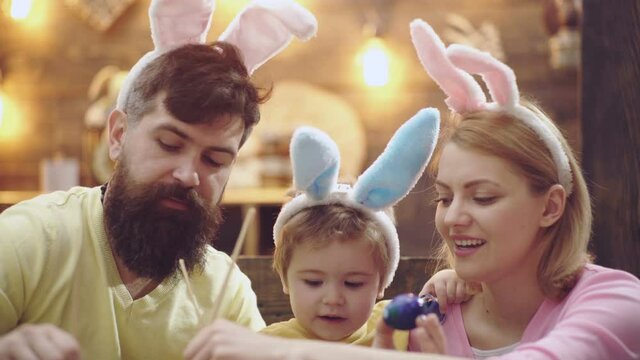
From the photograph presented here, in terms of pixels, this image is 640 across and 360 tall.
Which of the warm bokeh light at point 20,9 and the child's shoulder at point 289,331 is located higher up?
the warm bokeh light at point 20,9

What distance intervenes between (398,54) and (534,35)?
96 cm

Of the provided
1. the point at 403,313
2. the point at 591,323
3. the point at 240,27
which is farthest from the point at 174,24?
the point at 591,323

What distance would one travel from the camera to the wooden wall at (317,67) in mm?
→ 6137

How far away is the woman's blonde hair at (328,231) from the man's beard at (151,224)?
0.19 m

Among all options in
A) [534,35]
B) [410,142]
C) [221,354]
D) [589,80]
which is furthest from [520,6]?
[221,354]

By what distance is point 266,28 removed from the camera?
2133 millimetres

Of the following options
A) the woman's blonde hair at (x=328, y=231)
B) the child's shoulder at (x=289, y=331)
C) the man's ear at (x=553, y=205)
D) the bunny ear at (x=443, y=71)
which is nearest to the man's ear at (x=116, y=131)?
the woman's blonde hair at (x=328, y=231)

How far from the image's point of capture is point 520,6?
243 inches

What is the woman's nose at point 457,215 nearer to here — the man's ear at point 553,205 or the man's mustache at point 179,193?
the man's ear at point 553,205

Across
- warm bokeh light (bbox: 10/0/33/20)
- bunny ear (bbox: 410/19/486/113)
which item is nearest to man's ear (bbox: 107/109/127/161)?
bunny ear (bbox: 410/19/486/113)

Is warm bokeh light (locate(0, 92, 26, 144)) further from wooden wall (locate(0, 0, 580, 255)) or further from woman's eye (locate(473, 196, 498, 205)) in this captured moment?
woman's eye (locate(473, 196, 498, 205))

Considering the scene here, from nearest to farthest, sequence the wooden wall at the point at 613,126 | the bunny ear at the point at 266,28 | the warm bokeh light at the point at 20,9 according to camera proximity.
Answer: the bunny ear at the point at 266,28 < the wooden wall at the point at 613,126 < the warm bokeh light at the point at 20,9

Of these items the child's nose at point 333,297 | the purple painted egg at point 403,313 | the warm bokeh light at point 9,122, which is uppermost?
the purple painted egg at point 403,313

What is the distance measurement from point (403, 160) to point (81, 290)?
743 millimetres
